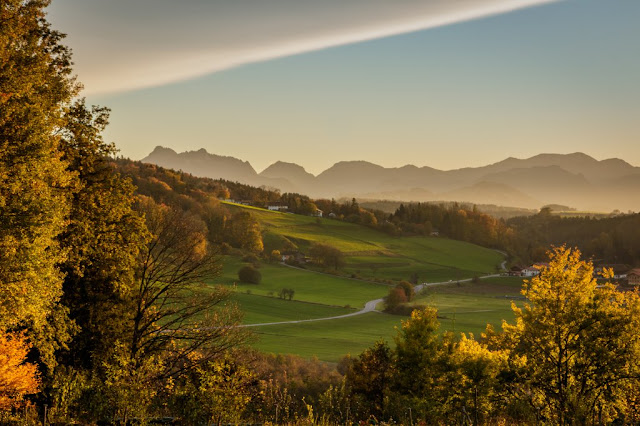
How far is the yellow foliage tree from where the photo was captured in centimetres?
1895

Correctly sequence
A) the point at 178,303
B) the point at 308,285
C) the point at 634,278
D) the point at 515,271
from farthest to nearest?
the point at 515,271 < the point at 634,278 < the point at 308,285 < the point at 178,303

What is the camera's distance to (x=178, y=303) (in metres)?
28.9

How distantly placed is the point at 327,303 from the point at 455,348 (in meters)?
80.5

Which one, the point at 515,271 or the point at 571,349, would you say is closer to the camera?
the point at 571,349

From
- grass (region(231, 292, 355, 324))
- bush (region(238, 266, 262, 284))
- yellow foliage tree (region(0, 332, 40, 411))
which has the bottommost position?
grass (region(231, 292, 355, 324))

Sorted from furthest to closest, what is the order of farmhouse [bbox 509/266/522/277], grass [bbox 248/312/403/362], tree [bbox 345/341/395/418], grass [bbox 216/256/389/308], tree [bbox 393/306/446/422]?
farmhouse [bbox 509/266/522/277]
grass [bbox 216/256/389/308]
grass [bbox 248/312/403/362]
tree [bbox 345/341/395/418]
tree [bbox 393/306/446/422]

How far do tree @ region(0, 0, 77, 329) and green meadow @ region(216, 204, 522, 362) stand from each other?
2867cm

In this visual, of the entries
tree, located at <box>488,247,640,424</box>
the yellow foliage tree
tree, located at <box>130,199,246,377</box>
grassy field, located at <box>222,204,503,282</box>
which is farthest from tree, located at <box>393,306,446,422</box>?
grassy field, located at <box>222,204,503,282</box>

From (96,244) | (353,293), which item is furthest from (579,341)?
(353,293)

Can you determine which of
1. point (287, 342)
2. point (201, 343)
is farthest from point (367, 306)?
point (201, 343)

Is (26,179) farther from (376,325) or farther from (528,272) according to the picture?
(528,272)

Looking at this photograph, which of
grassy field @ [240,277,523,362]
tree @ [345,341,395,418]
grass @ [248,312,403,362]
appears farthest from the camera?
grassy field @ [240,277,523,362]

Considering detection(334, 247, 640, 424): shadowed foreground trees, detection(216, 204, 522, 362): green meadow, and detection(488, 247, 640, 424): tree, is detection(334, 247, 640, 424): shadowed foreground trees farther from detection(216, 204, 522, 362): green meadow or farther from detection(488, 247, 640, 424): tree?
detection(216, 204, 522, 362): green meadow

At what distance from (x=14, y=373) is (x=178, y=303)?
33.2 feet
